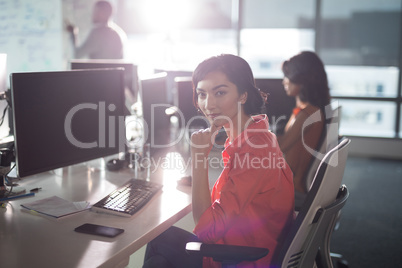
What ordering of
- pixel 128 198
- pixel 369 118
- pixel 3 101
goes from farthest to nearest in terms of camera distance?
pixel 369 118, pixel 3 101, pixel 128 198

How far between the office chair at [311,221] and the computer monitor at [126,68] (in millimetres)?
1873

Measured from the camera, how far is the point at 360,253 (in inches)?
115

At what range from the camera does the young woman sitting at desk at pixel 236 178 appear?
1424mm

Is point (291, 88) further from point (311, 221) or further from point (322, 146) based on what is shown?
point (311, 221)

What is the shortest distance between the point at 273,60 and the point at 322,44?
2.05 ft

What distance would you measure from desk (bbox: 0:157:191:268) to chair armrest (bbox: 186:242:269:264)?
205 mm

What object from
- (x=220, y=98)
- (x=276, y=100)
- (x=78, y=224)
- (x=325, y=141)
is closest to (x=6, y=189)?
(x=78, y=224)

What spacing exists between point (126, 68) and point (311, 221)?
2.08 metres

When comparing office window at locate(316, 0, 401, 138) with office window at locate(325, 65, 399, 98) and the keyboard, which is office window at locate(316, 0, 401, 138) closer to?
office window at locate(325, 65, 399, 98)

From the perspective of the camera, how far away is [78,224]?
1519 mm

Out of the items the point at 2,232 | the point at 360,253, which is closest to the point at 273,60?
the point at 360,253

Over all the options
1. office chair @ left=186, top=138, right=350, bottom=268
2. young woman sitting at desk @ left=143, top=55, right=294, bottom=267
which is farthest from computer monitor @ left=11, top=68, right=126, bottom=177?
office chair @ left=186, top=138, right=350, bottom=268

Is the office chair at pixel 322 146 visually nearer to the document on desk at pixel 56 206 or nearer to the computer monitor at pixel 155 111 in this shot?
the computer monitor at pixel 155 111

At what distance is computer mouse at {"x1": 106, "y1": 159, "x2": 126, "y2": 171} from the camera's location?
2.21 meters
